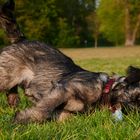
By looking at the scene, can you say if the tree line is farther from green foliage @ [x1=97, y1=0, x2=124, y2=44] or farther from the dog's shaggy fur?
the dog's shaggy fur

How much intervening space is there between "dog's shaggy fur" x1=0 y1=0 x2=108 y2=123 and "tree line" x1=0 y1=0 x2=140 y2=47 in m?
70.7

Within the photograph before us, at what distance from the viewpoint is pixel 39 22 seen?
87.4 metres

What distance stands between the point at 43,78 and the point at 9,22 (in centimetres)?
148

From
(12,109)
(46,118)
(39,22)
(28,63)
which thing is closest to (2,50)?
(28,63)

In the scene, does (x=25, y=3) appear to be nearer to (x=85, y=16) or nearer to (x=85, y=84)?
(x=85, y=16)

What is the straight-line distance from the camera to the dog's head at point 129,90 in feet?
21.9

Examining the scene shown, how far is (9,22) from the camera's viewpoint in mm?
8688

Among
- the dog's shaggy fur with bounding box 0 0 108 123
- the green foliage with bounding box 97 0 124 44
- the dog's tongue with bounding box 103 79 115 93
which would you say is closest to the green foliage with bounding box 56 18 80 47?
the green foliage with bounding box 97 0 124 44

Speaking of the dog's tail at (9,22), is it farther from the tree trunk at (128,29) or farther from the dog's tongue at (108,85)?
the tree trunk at (128,29)

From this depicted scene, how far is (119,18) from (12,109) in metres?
93.6

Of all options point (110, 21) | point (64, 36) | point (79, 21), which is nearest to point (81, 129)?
point (64, 36)

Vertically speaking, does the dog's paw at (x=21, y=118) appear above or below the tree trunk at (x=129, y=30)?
above

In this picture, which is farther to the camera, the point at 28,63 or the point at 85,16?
the point at 85,16

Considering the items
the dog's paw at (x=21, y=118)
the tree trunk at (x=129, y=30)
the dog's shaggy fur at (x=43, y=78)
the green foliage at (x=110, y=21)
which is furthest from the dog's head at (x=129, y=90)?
the green foliage at (x=110, y=21)
